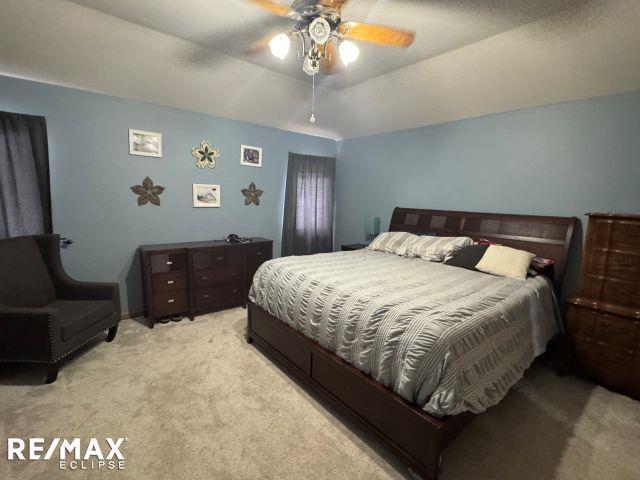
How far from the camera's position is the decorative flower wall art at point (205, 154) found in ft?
12.7

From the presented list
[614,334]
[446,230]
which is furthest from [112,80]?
[614,334]

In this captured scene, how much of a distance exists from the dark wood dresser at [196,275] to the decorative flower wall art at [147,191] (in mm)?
551

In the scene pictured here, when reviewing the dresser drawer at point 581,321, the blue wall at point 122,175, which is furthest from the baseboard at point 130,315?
the dresser drawer at point 581,321

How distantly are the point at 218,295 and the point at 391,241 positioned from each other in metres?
2.30

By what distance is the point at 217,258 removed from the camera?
3.69 m

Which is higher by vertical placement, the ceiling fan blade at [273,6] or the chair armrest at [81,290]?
the ceiling fan blade at [273,6]

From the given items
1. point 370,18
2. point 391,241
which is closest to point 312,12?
point 370,18

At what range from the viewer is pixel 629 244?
7.45 ft

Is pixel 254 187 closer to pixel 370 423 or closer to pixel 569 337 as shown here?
pixel 370 423

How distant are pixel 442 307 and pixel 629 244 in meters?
1.71

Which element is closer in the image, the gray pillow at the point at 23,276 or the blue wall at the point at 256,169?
the gray pillow at the point at 23,276

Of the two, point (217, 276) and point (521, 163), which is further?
point (217, 276)

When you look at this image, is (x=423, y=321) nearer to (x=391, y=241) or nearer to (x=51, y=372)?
(x=391, y=241)

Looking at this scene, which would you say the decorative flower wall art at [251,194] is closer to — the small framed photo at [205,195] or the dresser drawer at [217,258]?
the small framed photo at [205,195]
